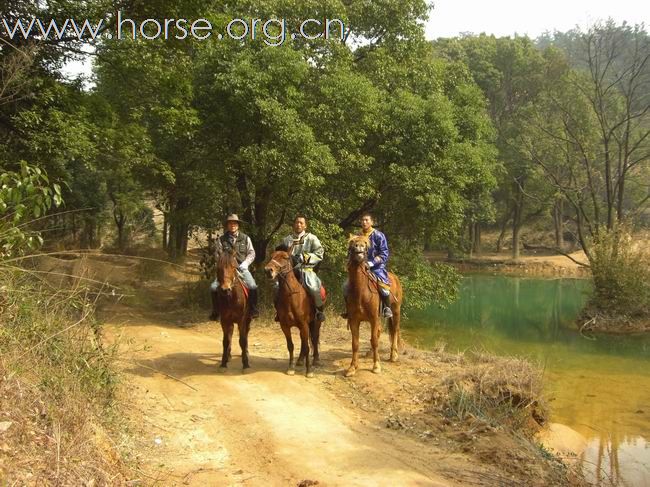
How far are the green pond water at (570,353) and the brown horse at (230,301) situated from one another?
5385 millimetres

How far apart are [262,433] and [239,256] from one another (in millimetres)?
3460

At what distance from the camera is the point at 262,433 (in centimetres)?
680

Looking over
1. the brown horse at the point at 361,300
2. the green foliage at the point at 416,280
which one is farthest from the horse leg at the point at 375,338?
the green foliage at the point at 416,280

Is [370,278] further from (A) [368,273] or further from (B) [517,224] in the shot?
(B) [517,224]

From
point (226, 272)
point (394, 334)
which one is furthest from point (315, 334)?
point (226, 272)

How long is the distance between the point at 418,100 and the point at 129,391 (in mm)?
12366

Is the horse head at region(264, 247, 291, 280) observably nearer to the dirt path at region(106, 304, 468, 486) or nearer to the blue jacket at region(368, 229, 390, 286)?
the blue jacket at region(368, 229, 390, 286)

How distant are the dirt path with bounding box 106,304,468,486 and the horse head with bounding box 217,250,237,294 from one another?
1.51 metres

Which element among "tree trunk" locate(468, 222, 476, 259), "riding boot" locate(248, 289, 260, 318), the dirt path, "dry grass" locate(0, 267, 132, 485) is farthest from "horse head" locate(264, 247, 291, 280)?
"tree trunk" locate(468, 222, 476, 259)

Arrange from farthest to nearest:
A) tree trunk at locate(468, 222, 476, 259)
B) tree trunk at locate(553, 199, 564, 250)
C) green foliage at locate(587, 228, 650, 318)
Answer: tree trunk at locate(553, 199, 564, 250), tree trunk at locate(468, 222, 476, 259), green foliage at locate(587, 228, 650, 318)

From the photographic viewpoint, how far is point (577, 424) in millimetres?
10359

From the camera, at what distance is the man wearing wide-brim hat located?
363 inches

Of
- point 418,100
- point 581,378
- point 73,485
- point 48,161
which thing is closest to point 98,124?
point 48,161

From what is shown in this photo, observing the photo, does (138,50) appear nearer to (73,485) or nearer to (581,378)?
(73,485)
